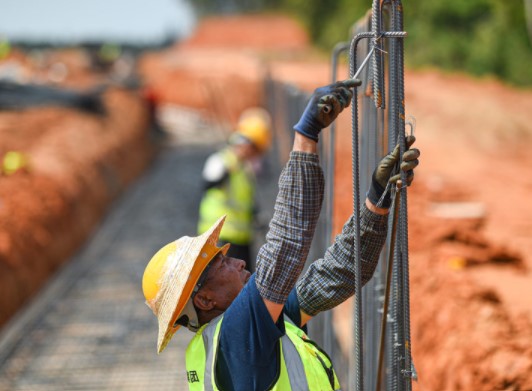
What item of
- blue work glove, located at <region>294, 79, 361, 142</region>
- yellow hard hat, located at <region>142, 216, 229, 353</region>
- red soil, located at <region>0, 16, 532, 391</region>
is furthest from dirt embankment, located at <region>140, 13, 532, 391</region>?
blue work glove, located at <region>294, 79, 361, 142</region>

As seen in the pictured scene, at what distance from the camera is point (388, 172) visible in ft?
7.23

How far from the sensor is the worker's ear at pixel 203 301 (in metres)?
2.39

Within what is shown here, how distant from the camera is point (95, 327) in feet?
23.8

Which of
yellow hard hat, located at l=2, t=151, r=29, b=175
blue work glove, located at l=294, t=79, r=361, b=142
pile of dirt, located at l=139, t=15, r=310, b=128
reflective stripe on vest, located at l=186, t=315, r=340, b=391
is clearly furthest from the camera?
pile of dirt, located at l=139, t=15, r=310, b=128

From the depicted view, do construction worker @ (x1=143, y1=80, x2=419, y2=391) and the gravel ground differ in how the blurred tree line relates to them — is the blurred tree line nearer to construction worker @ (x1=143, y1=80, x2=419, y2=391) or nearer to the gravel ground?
the gravel ground

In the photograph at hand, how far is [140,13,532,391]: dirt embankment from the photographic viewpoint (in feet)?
13.7

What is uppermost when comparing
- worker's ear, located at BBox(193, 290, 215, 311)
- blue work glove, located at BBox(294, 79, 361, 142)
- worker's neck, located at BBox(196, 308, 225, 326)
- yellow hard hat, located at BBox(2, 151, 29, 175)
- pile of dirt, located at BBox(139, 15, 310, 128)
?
blue work glove, located at BBox(294, 79, 361, 142)

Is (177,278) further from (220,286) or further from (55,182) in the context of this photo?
(55,182)

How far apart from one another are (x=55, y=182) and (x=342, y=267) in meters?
8.98

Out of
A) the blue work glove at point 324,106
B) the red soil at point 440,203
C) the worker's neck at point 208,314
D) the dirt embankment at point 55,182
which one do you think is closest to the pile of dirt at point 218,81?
the red soil at point 440,203

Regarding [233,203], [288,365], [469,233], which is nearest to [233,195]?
[233,203]

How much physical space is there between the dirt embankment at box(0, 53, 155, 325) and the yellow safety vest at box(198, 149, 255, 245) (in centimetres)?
259

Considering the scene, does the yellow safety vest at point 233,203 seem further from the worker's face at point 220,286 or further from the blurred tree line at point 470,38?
the blurred tree line at point 470,38

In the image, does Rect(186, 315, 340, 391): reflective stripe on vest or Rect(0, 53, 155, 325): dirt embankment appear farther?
Rect(0, 53, 155, 325): dirt embankment
